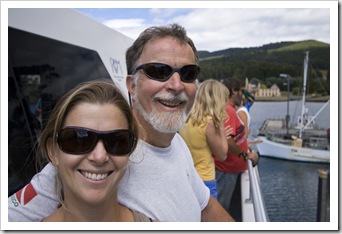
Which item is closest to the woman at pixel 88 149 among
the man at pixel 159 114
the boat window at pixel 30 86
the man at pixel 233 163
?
the man at pixel 159 114

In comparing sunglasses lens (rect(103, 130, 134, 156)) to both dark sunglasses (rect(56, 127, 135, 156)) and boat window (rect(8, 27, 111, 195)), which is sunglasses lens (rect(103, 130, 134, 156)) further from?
boat window (rect(8, 27, 111, 195))

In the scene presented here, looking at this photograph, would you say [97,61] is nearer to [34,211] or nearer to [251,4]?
[251,4]

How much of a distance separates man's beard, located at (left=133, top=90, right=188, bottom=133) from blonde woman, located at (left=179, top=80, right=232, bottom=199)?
3.26 feet

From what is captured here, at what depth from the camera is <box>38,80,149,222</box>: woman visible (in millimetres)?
978

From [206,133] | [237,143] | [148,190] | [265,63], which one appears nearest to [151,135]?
[148,190]

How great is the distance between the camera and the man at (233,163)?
2.79m

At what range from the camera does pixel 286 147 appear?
19.6m

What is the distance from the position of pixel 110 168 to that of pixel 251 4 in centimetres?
103

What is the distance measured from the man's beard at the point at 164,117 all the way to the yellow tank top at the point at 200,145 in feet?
3.26

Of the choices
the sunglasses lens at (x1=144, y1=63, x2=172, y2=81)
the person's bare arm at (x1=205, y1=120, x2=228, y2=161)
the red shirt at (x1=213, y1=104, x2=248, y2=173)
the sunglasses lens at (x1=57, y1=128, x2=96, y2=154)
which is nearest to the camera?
the sunglasses lens at (x1=57, y1=128, x2=96, y2=154)

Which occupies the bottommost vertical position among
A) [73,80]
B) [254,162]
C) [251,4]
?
[254,162]

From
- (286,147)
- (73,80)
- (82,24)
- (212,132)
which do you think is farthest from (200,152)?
(286,147)

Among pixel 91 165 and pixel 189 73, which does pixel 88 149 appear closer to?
pixel 91 165

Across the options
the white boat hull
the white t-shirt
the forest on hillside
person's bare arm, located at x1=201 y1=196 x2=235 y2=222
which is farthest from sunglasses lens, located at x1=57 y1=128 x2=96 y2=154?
the white boat hull
